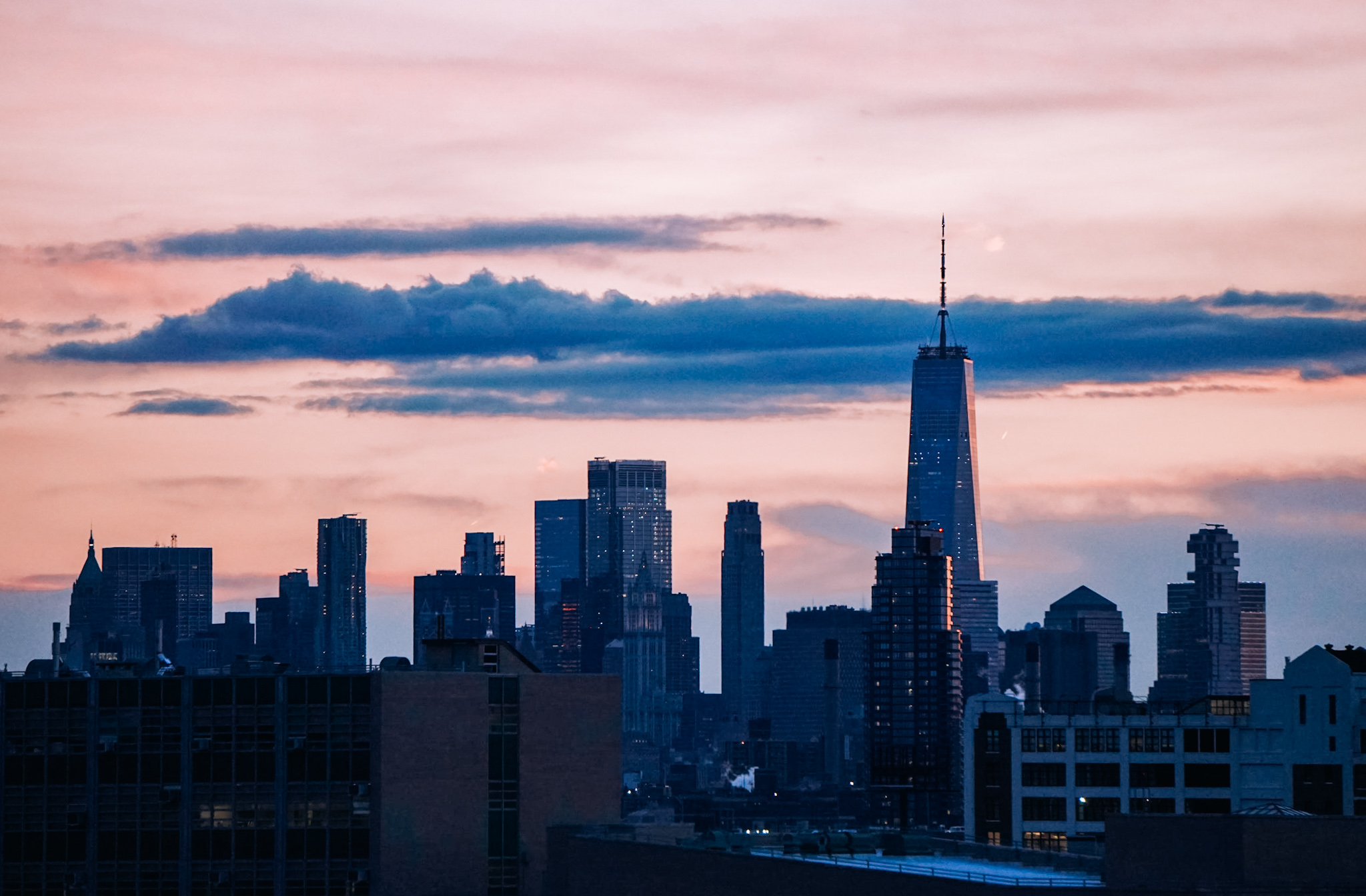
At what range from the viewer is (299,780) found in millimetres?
138000

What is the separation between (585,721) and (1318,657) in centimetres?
7327

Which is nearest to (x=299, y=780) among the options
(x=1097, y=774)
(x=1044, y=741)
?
(x=1044, y=741)

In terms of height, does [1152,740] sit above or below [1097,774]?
above

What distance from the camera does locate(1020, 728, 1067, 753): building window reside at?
645 ft

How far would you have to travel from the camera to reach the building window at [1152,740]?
632 ft

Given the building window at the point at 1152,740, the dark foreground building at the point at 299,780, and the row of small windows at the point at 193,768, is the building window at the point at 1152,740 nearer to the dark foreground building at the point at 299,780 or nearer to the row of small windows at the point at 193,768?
the dark foreground building at the point at 299,780

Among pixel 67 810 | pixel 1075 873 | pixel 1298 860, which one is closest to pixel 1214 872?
pixel 1298 860

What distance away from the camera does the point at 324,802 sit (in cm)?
13725

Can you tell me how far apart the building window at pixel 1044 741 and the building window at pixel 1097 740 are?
135 centimetres

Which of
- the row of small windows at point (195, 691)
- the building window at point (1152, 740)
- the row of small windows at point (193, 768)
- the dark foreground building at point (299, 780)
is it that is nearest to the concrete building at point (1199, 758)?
the building window at point (1152, 740)

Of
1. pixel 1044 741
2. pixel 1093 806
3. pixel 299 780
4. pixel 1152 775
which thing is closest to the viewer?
pixel 299 780

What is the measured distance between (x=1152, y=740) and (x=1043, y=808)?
10.0m

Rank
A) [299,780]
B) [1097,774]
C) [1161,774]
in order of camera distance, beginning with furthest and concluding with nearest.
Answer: [1097,774], [1161,774], [299,780]

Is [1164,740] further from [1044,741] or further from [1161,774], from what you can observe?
[1044,741]
